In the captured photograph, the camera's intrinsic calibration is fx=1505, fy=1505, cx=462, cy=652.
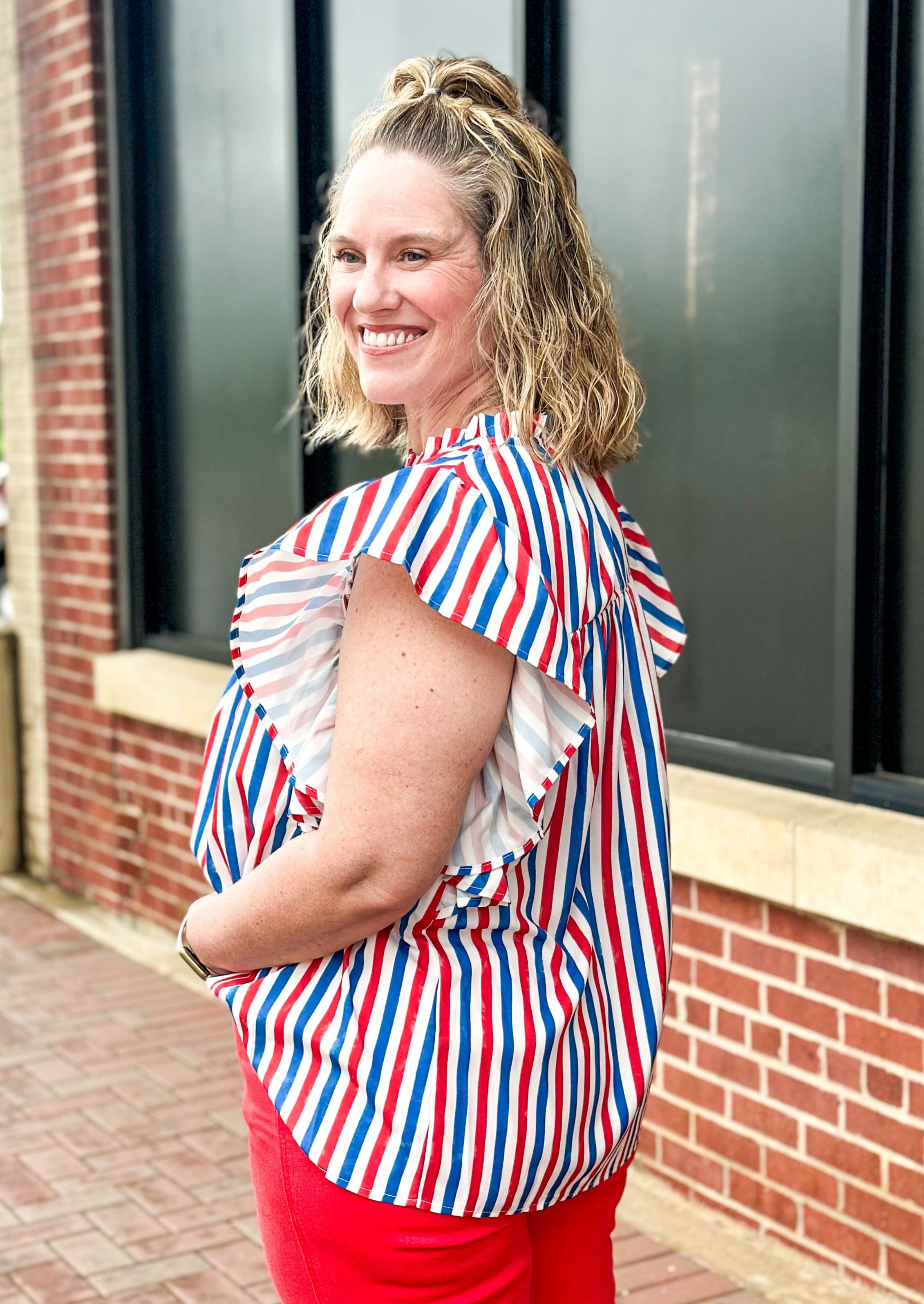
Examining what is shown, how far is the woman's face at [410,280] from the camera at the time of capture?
5.10ft

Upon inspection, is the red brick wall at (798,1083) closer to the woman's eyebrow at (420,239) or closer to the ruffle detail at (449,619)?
the ruffle detail at (449,619)

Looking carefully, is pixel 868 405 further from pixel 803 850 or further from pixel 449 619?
pixel 449 619

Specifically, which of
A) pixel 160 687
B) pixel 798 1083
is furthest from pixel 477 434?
pixel 160 687

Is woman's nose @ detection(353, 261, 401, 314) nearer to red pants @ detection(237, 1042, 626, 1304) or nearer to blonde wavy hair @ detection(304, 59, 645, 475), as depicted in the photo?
blonde wavy hair @ detection(304, 59, 645, 475)

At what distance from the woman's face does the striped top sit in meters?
0.10

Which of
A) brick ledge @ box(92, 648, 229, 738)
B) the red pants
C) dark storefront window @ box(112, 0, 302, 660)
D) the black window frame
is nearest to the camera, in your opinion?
the red pants

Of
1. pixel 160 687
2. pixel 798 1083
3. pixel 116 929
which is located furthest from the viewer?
pixel 116 929

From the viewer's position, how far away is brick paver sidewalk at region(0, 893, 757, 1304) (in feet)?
10.7

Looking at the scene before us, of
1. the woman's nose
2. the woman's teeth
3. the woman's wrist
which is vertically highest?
the woman's nose

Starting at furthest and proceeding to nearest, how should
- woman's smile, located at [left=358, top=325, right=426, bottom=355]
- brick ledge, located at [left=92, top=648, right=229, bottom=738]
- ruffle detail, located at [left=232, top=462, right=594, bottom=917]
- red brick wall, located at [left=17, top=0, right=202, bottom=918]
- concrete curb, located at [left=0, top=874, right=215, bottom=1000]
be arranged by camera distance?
red brick wall, located at [left=17, top=0, right=202, bottom=918] < concrete curb, located at [left=0, top=874, right=215, bottom=1000] < brick ledge, located at [left=92, top=648, right=229, bottom=738] < woman's smile, located at [left=358, top=325, right=426, bottom=355] < ruffle detail, located at [left=232, top=462, right=594, bottom=917]

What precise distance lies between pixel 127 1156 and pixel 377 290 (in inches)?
116

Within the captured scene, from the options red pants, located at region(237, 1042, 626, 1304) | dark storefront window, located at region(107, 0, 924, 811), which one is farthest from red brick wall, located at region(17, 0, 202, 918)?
red pants, located at region(237, 1042, 626, 1304)

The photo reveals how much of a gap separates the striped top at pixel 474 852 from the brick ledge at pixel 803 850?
1428 millimetres

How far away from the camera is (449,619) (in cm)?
140
